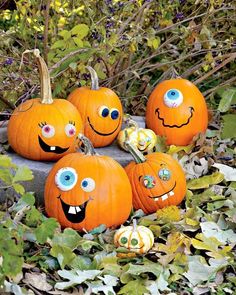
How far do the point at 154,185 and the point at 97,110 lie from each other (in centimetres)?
56

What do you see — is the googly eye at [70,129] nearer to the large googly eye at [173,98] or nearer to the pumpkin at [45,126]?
the pumpkin at [45,126]

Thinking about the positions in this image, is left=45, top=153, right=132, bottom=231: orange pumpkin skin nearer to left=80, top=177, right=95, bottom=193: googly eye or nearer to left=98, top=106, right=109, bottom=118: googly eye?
left=80, top=177, right=95, bottom=193: googly eye

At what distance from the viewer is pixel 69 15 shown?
410 centimetres

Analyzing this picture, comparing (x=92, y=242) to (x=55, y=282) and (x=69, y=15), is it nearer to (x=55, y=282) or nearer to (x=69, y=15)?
(x=55, y=282)

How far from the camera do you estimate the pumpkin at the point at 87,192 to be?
2.88 meters

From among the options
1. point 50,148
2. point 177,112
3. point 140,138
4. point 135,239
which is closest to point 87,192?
point 135,239

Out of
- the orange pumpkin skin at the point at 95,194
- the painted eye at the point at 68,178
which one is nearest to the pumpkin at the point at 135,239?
the orange pumpkin skin at the point at 95,194

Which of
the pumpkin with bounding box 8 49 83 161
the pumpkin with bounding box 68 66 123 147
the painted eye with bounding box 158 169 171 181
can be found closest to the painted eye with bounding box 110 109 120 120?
the pumpkin with bounding box 68 66 123 147

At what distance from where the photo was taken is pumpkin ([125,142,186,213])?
3096 millimetres

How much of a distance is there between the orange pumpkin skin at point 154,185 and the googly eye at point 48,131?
1.27 ft

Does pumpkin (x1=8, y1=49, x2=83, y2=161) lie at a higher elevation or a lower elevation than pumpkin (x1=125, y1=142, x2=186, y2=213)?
higher

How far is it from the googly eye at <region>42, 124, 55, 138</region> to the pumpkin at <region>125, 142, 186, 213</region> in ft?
1.22

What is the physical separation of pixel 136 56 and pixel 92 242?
7.21ft

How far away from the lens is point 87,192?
2.88 meters
